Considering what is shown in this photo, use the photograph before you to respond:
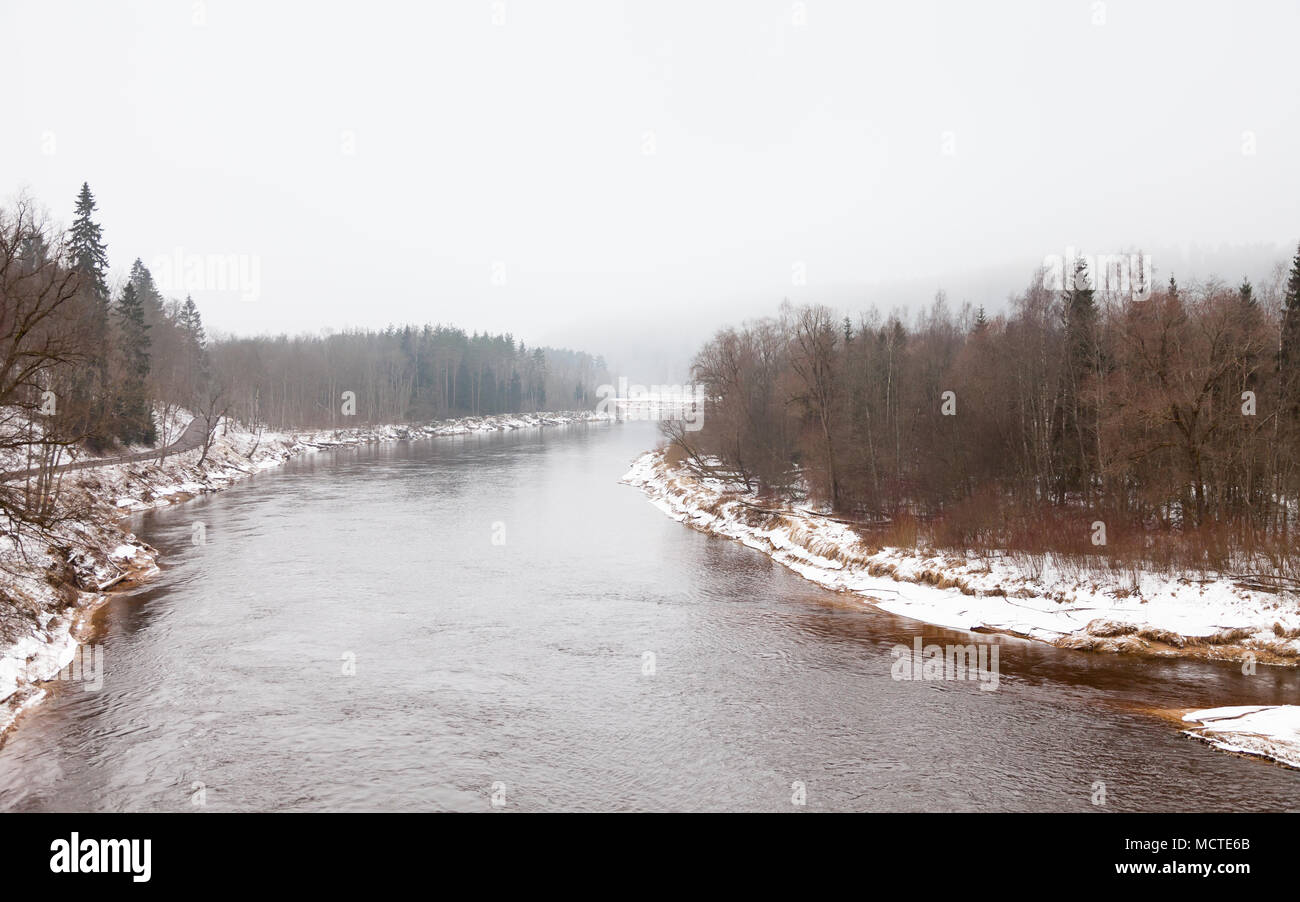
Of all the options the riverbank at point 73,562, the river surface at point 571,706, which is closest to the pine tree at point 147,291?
the riverbank at point 73,562

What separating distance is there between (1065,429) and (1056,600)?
15.3 m

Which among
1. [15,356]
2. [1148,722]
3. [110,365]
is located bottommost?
[1148,722]

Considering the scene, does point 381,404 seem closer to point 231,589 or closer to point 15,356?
point 231,589

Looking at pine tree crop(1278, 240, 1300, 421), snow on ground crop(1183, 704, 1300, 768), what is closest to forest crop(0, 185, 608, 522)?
snow on ground crop(1183, 704, 1300, 768)

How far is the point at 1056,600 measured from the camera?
26.0 m

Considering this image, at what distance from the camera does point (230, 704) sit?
58.4 ft

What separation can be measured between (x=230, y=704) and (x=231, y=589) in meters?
11.9

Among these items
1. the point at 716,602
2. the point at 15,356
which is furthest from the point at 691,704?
the point at 15,356

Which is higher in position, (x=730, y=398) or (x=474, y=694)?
(x=730, y=398)

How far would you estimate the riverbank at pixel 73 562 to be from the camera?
19.2 m

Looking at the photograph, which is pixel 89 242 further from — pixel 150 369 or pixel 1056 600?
pixel 1056 600

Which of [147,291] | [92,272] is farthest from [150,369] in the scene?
[147,291]
